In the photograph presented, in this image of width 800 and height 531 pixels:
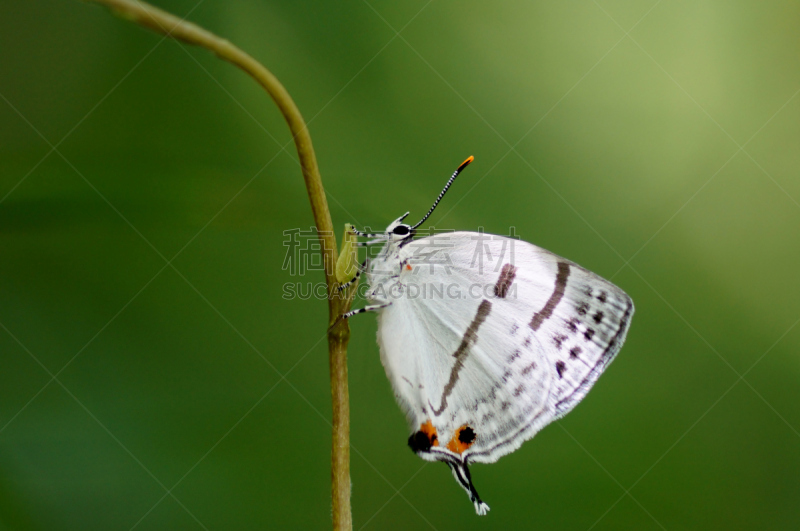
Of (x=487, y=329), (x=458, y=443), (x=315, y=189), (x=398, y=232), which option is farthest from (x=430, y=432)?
(x=315, y=189)

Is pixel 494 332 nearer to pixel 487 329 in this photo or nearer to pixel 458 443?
pixel 487 329

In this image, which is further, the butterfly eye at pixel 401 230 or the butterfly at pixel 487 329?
the butterfly eye at pixel 401 230

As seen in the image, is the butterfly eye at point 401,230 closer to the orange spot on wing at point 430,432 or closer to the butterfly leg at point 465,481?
the orange spot on wing at point 430,432

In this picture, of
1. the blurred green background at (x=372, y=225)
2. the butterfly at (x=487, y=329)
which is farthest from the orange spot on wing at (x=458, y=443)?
the blurred green background at (x=372, y=225)

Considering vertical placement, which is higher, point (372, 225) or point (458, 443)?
point (372, 225)

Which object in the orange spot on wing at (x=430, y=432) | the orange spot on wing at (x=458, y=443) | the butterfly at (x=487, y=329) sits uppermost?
the butterfly at (x=487, y=329)

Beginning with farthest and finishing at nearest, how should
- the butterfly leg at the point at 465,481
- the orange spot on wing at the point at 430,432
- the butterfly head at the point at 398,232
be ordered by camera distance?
the butterfly head at the point at 398,232 → the orange spot on wing at the point at 430,432 → the butterfly leg at the point at 465,481

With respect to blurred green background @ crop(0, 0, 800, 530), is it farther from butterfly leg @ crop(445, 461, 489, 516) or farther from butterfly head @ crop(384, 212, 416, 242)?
butterfly leg @ crop(445, 461, 489, 516)
